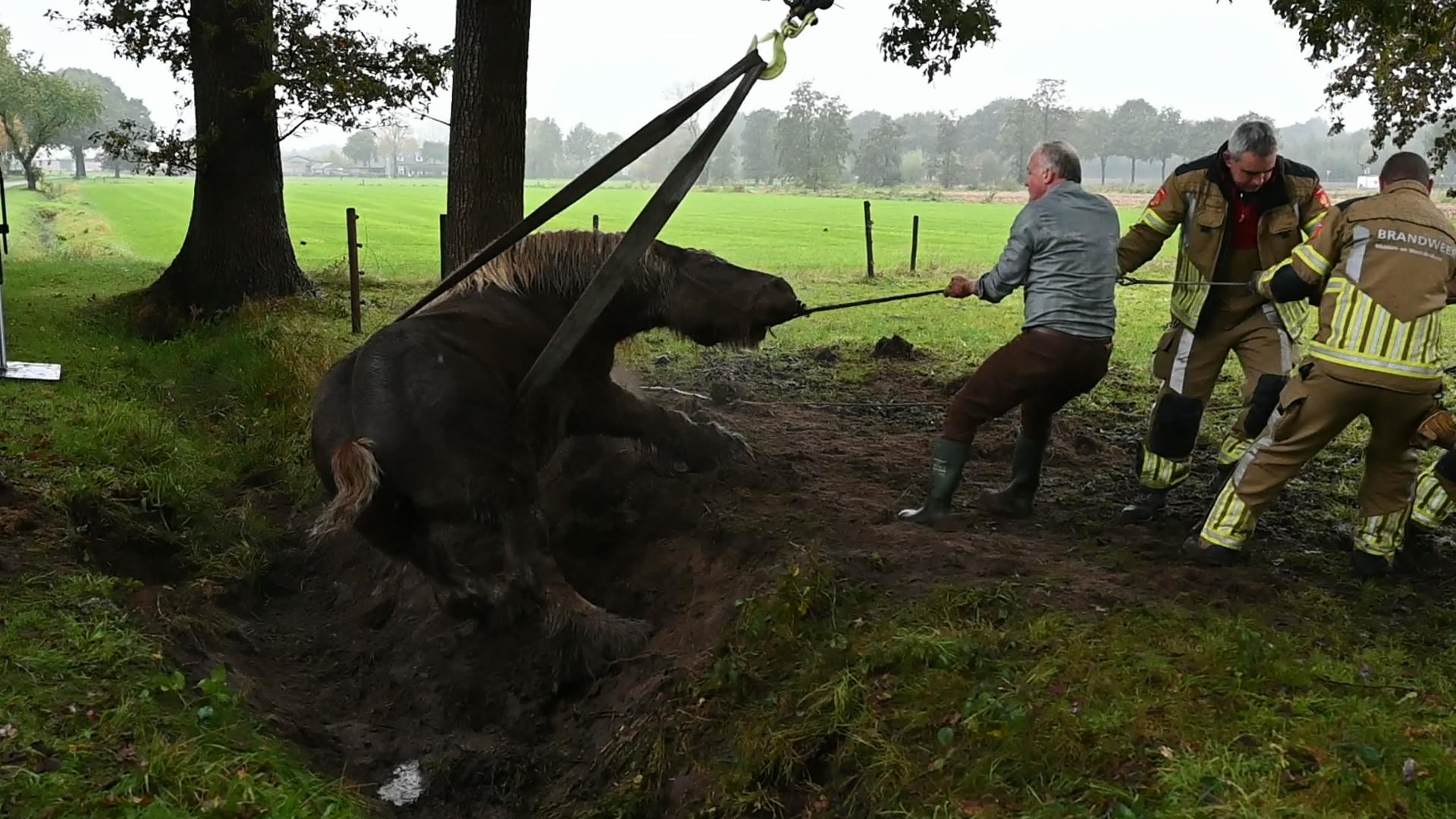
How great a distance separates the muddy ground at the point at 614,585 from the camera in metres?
4.06

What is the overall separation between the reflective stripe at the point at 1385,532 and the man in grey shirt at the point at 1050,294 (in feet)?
4.47

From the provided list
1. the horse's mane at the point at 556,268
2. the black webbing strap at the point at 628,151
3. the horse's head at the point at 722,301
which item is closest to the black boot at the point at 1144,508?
the horse's head at the point at 722,301

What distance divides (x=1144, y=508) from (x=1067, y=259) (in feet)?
5.11

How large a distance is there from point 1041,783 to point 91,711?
3167 millimetres

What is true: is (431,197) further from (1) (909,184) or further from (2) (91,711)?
(2) (91,711)

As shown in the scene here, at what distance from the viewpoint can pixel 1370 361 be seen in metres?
4.14

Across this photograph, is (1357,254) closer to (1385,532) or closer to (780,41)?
(1385,532)

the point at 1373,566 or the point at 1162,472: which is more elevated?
the point at 1162,472

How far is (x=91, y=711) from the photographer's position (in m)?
3.43

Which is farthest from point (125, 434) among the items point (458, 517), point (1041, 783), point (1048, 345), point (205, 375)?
point (1041, 783)

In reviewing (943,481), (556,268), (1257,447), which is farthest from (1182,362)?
(556,268)

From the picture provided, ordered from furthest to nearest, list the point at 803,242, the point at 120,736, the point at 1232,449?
1. the point at 803,242
2. the point at 1232,449
3. the point at 120,736

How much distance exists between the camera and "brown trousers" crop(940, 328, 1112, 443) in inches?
188

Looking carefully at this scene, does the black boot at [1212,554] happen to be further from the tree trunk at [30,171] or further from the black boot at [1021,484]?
the tree trunk at [30,171]
